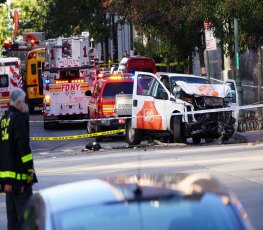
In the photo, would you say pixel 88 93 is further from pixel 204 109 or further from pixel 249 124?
Result: pixel 204 109

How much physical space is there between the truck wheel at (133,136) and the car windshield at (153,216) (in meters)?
20.2

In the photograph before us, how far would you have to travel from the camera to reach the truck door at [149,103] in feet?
81.2

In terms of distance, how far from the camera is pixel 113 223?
548 cm

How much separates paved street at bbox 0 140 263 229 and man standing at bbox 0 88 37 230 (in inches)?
86.3

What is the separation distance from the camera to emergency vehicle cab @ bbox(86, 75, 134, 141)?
93.4 ft

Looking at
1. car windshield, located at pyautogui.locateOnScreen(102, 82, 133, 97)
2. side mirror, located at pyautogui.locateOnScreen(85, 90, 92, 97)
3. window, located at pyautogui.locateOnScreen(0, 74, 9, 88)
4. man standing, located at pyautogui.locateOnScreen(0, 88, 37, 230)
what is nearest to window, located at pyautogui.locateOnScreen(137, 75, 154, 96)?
car windshield, located at pyautogui.locateOnScreen(102, 82, 133, 97)

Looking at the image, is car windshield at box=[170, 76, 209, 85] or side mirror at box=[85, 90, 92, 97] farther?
side mirror at box=[85, 90, 92, 97]

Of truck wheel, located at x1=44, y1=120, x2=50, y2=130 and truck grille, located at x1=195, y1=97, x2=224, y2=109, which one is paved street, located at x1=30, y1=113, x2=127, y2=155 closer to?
truck wheel, located at x1=44, y1=120, x2=50, y2=130

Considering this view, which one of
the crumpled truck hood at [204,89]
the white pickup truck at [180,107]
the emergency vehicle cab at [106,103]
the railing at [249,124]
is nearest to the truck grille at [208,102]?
the white pickup truck at [180,107]

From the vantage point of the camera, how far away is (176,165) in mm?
18922

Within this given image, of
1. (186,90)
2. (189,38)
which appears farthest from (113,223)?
(189,38)

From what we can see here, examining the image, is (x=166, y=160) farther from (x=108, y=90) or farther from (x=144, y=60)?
(x=144, y=60)

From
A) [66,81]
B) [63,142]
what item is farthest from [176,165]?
[66,81]

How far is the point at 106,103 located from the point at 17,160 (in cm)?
1855
